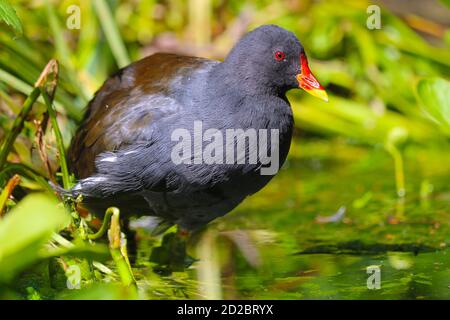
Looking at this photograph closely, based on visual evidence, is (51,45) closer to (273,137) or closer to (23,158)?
(23,158)

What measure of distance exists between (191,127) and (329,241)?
784 mm

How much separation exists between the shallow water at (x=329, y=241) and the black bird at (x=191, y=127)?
0.83 ft

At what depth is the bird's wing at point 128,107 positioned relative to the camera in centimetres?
307

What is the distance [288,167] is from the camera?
4762mm

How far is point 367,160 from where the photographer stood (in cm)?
473

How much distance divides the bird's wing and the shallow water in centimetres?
43

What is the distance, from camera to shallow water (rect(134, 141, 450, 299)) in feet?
9.36

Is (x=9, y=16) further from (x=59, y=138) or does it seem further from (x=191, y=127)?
(x=191, y=127)

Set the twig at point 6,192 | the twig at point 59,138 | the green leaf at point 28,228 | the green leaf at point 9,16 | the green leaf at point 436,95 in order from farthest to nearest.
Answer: the green leaf at point 436,95 → the twig at point 59,138 → the twig at point 6,192 → the green leaf at point 9,16 → the green leaf at point 28,228

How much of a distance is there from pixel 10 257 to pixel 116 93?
1.46m

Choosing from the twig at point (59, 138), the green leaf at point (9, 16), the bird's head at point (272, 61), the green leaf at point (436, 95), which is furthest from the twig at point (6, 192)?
the green leaf at point (436, 95)

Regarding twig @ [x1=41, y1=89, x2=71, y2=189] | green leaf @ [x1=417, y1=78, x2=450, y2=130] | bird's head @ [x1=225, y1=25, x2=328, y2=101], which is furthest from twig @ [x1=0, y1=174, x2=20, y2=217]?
green leaf @ [x1=417, y1=78, x2=450, y2=130]

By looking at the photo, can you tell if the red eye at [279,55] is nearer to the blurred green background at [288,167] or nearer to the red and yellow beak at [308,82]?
the red and yellow beak at [308,82]
